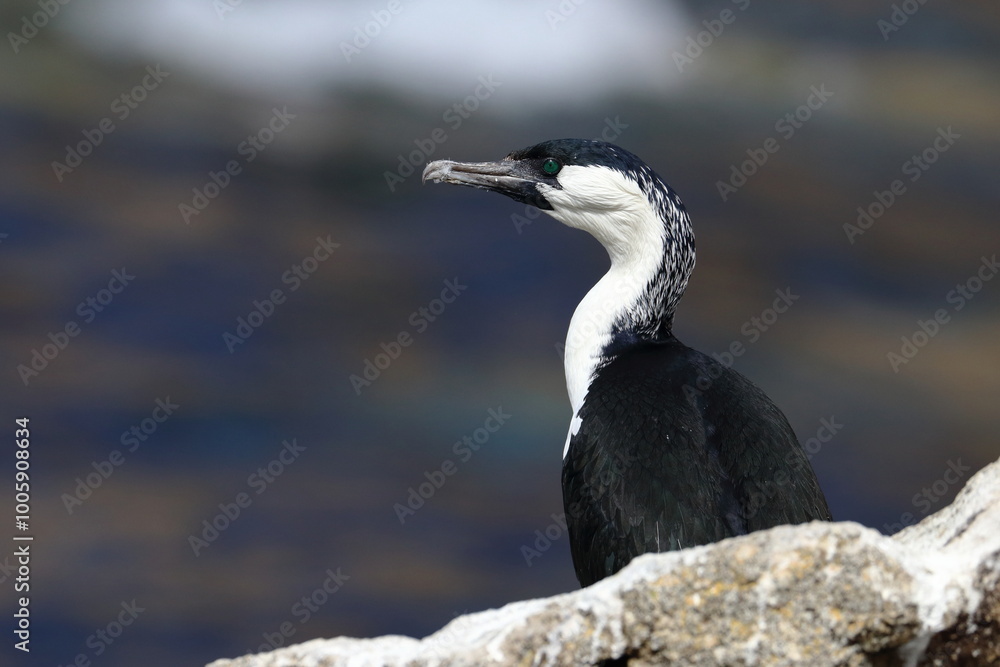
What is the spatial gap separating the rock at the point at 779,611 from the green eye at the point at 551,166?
3.09m

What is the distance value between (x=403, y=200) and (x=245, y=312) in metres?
1.99

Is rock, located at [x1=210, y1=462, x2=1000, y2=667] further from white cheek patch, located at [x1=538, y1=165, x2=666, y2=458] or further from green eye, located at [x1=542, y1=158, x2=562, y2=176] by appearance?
green eye, located at [x1=542, y1=158, x2=562, y2=176]

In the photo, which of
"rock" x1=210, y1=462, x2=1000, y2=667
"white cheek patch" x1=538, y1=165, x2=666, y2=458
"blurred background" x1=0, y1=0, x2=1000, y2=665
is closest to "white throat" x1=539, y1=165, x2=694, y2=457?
"white cheek patch" x1=538, y1=165, x2=666, y2=458

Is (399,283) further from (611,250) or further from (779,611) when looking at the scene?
(779,611)

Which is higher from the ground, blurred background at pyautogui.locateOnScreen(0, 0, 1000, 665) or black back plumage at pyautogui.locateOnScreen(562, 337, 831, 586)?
black back plumage at pyautogui.locateOnScreen(562, 337, 831, 586)

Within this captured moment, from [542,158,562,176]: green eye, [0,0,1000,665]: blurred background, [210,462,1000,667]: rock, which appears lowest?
[0,0,1000,665]: blurred background

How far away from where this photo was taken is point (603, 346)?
15.8ft

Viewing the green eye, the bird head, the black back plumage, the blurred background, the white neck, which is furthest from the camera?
the blurred background

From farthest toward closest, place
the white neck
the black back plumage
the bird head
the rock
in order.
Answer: the bird head < the white neck < the black back plumage < the rock

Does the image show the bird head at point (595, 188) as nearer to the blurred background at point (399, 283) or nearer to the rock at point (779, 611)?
the rock at point (779, 611)

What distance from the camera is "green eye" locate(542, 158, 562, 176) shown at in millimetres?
5195

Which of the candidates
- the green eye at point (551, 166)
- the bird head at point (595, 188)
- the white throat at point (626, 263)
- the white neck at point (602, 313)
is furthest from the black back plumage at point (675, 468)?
the green eye at point (551, 166)

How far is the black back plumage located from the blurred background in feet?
23.6

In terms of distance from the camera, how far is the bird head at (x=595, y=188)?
196 inches
